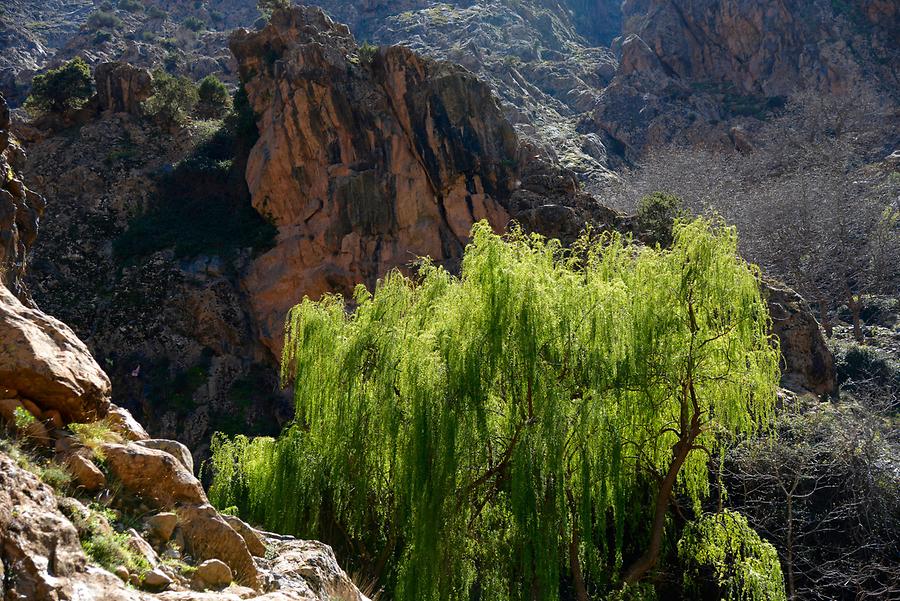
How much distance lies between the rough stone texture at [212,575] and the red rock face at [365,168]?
1885 centimetres

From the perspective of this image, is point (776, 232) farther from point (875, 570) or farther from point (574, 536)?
point (574, 536)

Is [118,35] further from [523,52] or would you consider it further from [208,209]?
[208,209]

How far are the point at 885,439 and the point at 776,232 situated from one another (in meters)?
22.2

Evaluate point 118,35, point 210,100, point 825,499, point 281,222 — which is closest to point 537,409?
point 825,499

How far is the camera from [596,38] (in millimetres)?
89812

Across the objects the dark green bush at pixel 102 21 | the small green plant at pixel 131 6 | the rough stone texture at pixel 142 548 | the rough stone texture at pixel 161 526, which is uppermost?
the small green plant at pixel 131 6

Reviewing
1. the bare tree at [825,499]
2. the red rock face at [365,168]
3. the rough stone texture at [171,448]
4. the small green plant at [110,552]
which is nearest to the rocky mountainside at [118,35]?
the red rock face at [365,168]

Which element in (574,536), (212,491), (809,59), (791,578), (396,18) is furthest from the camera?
(396,18)

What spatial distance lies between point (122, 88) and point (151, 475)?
32296mm

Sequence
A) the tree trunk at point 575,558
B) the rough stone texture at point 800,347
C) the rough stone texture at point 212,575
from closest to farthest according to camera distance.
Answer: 1. the rough stone texture at point 212,575
2. the tree trunk at point 575,558
3. the rough stone texture at point 800,347

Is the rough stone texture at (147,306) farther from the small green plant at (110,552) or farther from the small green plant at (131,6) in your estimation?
the small green plant at (131,6)

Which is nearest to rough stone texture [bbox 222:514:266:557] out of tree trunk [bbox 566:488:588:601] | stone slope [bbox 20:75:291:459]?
tree trunk [bbox 566:488:588:601]

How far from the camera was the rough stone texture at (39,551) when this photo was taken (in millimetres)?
3246

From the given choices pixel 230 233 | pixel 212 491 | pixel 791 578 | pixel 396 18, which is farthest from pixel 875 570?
pixel 396 18
